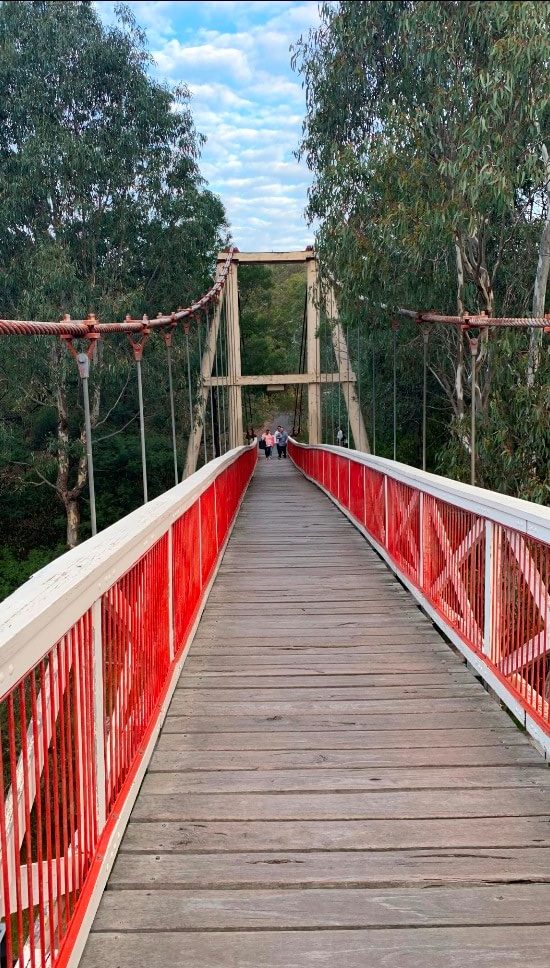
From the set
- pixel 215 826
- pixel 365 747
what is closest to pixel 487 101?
pixel 365 747

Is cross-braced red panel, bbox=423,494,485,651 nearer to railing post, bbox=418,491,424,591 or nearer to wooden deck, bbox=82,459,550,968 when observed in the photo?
railing post, bbox=418,491,424,591

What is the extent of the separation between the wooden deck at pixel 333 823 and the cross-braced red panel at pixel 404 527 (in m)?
0.97

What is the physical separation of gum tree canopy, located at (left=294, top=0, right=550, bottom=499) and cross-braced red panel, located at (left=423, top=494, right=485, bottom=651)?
4.21 m

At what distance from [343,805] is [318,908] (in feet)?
1.56

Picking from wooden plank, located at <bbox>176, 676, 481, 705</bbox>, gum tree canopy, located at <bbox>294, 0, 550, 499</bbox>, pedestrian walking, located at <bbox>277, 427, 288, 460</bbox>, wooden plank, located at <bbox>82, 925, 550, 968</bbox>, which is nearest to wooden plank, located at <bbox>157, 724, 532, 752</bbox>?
wooden plank, located at <bbox>176, 676, 481, 705</bbox>

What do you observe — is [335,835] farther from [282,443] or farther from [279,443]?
[279,443]

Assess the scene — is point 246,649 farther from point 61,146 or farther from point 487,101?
point 61,146

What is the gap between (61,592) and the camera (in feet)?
5.03

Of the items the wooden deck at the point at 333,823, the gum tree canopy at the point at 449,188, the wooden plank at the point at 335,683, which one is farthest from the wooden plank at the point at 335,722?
the gum tree canopy at the point at 449,188

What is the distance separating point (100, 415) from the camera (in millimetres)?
17812

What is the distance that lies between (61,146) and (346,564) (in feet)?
37.9

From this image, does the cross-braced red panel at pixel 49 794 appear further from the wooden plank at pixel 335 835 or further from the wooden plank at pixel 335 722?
the wooden plank at pixel 335 722

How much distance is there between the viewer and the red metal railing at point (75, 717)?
1311 mm

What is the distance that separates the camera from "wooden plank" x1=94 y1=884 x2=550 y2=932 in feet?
5.65
